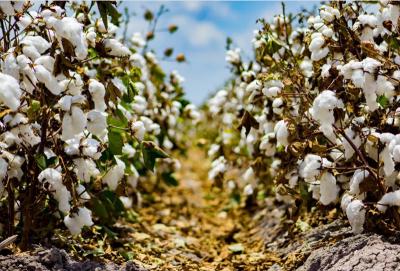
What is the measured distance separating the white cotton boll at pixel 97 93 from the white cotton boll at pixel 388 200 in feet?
3.35

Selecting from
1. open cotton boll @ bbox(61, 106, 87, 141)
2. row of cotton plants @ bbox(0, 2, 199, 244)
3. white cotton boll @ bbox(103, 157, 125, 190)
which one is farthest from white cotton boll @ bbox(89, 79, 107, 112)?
white cotton boll @ bbox(103, 157, 125, 190)

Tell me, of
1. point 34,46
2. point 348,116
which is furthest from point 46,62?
point 348,116

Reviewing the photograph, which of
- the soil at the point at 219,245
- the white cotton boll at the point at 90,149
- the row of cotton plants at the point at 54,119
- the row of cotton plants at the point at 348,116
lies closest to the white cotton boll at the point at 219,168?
the soil at the point at 219,245

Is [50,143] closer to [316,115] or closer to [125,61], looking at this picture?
[125,61]

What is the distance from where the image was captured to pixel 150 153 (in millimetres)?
2662

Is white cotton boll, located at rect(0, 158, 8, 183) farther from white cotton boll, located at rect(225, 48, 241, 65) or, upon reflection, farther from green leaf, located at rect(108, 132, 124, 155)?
white cotton boll, located at rect(225, 48, 241, 65)

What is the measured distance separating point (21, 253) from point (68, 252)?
0.25 m

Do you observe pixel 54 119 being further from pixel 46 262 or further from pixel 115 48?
pixel 46 262

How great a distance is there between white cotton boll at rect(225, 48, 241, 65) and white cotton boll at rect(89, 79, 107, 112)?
66.6 inches

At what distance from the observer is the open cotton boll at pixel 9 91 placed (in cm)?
182

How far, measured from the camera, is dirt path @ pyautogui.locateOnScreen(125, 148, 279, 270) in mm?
2965

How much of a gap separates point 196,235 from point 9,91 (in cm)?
226

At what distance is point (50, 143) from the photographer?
2.36 m

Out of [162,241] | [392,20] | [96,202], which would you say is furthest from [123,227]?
[392,20]
